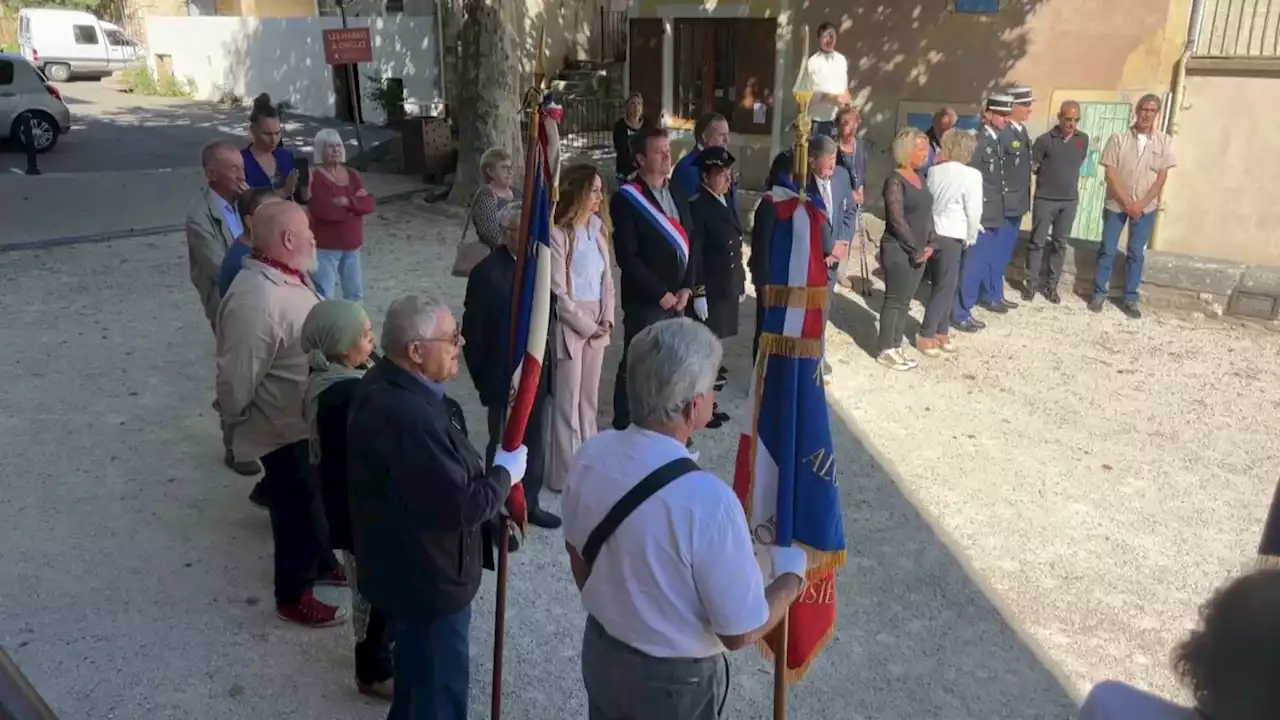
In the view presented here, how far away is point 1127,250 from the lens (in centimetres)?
938

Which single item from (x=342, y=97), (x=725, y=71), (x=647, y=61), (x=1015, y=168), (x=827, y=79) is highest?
(x=647, y=61)

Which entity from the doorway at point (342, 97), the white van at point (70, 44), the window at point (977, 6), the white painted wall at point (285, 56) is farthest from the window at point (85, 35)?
the window at point (977, 6)

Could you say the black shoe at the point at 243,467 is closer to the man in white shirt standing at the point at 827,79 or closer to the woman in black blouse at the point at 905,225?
the woman in black blouse at the point at 905,225

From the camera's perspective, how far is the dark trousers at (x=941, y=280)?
7762 mm

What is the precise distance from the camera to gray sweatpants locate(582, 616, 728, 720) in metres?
2.50

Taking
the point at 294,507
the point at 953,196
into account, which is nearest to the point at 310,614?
the point at 294,507

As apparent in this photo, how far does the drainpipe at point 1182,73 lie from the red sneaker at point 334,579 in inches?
354

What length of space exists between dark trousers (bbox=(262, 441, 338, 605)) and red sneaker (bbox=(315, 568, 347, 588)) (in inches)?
15.0

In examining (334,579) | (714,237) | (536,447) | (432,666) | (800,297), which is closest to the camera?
(432,666)

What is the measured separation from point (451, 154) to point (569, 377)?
1114 cm

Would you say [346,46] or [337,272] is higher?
[346,46]

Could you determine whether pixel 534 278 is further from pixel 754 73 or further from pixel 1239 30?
pixel 754 73

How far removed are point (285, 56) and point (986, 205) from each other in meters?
22.3

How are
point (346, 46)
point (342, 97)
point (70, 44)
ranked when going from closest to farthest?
1. point (346, 46)
2. point (342, 97)
3. point (70, 44)
